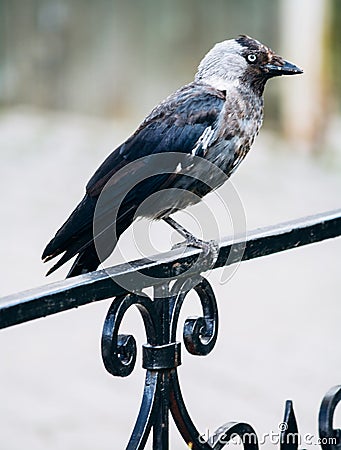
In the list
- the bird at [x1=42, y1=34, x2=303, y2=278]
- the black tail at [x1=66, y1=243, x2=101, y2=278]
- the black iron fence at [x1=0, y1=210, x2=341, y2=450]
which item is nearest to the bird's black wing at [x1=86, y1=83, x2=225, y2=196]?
the bird at [x1=42, y1=34, x2=303, y2=278]

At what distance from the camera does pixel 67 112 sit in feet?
31.9

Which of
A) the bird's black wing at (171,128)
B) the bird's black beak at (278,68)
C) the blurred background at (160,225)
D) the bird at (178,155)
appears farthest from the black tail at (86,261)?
the blurred background at (160,225)

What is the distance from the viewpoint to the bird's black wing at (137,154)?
6.40ft

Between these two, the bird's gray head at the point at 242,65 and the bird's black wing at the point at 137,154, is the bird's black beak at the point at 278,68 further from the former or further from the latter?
the bird's black wing at the point at 137,154

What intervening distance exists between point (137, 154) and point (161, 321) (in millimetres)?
792

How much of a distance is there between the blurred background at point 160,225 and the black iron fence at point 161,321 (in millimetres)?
2393

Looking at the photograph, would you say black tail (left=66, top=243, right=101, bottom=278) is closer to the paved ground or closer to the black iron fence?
the black iron fence

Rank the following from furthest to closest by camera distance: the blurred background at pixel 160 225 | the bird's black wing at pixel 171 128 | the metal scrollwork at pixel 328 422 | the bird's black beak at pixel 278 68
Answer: the blurred background at pixel 160 225 < the bird's black beak at pixel 278 68 < the bird's black wing at pixel 171 128 < the metal scrollwork at pixel 328 422

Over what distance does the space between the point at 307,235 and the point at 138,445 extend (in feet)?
1.61

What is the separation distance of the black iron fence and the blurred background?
2.39 metres

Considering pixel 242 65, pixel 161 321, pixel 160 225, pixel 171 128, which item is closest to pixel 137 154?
pixel 171 128

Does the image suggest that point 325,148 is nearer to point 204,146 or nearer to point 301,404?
point 301,404

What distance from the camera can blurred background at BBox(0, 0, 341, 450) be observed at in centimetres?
427

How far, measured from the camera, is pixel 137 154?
219 centimetres
